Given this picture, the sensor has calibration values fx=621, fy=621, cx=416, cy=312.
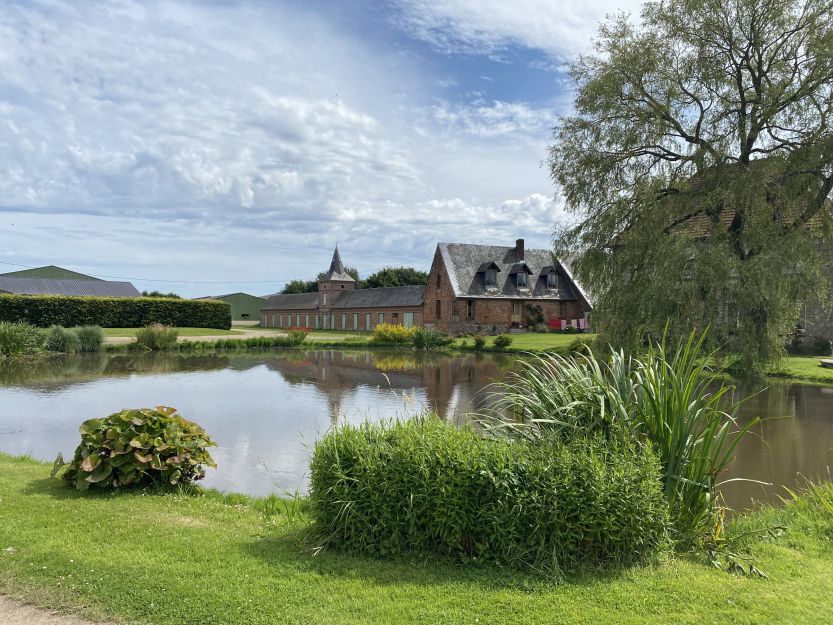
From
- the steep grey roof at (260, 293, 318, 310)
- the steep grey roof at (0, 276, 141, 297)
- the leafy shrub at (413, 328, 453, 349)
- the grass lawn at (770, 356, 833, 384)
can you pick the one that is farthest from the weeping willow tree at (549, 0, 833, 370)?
the steep grey roof at (0, 276, 141, 297)

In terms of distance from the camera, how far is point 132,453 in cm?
648

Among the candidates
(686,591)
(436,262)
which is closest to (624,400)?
(686,591)

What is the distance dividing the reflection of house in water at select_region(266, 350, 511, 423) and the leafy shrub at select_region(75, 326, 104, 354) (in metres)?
9.66

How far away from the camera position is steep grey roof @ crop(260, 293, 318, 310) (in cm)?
6750

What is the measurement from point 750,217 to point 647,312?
3.86m

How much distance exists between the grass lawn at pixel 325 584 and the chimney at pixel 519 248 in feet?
147

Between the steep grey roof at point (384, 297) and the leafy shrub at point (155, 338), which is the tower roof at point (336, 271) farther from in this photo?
the leafy shrub at point (155, 338)

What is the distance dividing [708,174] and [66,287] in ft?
208

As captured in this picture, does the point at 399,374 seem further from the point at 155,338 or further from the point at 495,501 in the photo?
the point at 495,501

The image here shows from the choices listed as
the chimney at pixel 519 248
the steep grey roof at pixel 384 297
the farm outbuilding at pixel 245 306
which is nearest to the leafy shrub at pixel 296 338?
the steep grey roof at pixel 384 297

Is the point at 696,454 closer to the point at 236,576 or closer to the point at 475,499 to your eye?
the point at 475,499

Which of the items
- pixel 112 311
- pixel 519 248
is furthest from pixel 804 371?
pixel 112 311

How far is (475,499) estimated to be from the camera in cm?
443

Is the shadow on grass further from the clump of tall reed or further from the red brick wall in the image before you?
the red brick wall
